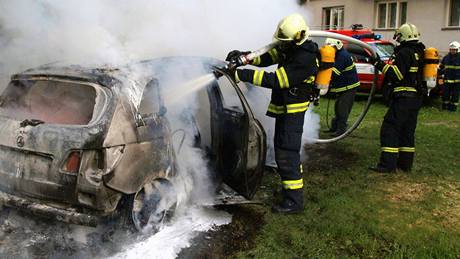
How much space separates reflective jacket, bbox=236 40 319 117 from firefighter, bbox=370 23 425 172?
1.51 m

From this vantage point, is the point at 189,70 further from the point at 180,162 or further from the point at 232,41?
the point at 232,41

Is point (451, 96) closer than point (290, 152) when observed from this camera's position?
No

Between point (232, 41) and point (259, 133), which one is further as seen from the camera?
point (232, 41)

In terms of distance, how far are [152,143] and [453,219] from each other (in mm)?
3014

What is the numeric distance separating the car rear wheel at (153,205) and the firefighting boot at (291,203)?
110 cm

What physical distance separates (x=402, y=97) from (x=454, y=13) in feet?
49.6

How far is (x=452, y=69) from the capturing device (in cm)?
1155

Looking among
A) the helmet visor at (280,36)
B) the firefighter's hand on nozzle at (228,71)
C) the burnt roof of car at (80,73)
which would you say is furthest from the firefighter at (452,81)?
the burnt roof of car at (80,73)

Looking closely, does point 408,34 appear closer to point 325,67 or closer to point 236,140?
point 325,67

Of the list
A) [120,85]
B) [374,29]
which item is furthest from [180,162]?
[374,29]

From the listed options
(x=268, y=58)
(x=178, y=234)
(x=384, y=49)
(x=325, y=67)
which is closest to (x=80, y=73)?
(x=178, y=234)

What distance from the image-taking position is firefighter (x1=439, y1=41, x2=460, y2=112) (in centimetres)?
1141

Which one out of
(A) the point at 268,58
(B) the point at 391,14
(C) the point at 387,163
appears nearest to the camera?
(A) the point at 268,58

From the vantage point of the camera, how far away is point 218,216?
4691mm
